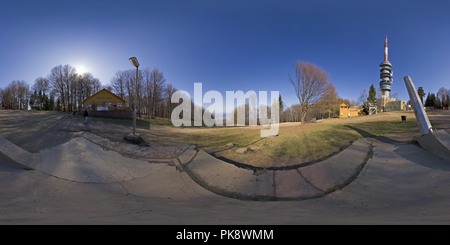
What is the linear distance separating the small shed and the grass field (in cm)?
129

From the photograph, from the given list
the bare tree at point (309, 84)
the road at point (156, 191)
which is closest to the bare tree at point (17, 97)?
the road at point (156, 191)

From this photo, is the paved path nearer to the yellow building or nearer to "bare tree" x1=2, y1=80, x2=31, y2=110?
the yellow building

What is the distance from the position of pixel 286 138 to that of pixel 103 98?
5690 mm

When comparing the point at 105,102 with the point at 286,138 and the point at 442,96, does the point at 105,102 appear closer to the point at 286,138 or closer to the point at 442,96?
the point at 286,138

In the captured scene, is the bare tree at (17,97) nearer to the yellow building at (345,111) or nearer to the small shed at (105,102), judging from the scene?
the small shed at (105,102)

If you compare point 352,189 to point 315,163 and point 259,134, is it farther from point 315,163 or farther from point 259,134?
point 259,134

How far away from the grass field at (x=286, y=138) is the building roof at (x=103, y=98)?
1452mm

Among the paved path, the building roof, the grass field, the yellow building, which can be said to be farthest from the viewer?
the yellow building

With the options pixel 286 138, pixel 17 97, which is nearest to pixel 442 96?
pixel 286 138

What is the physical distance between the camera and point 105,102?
7105 mm

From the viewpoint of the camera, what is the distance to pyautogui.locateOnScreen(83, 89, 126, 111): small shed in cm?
713

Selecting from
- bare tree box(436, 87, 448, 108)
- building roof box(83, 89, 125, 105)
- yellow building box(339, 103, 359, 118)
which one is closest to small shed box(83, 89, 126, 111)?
building roof box(83, 89, 125, 105)

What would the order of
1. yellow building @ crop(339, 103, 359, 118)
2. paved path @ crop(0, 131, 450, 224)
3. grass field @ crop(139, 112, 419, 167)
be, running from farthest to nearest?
1. yellow building @ crop(339, 103, 359, 118)
2. grass field @ crop(139, 112, 419, 167)
3. paved path @ crop(0, 131, 450, 224)
